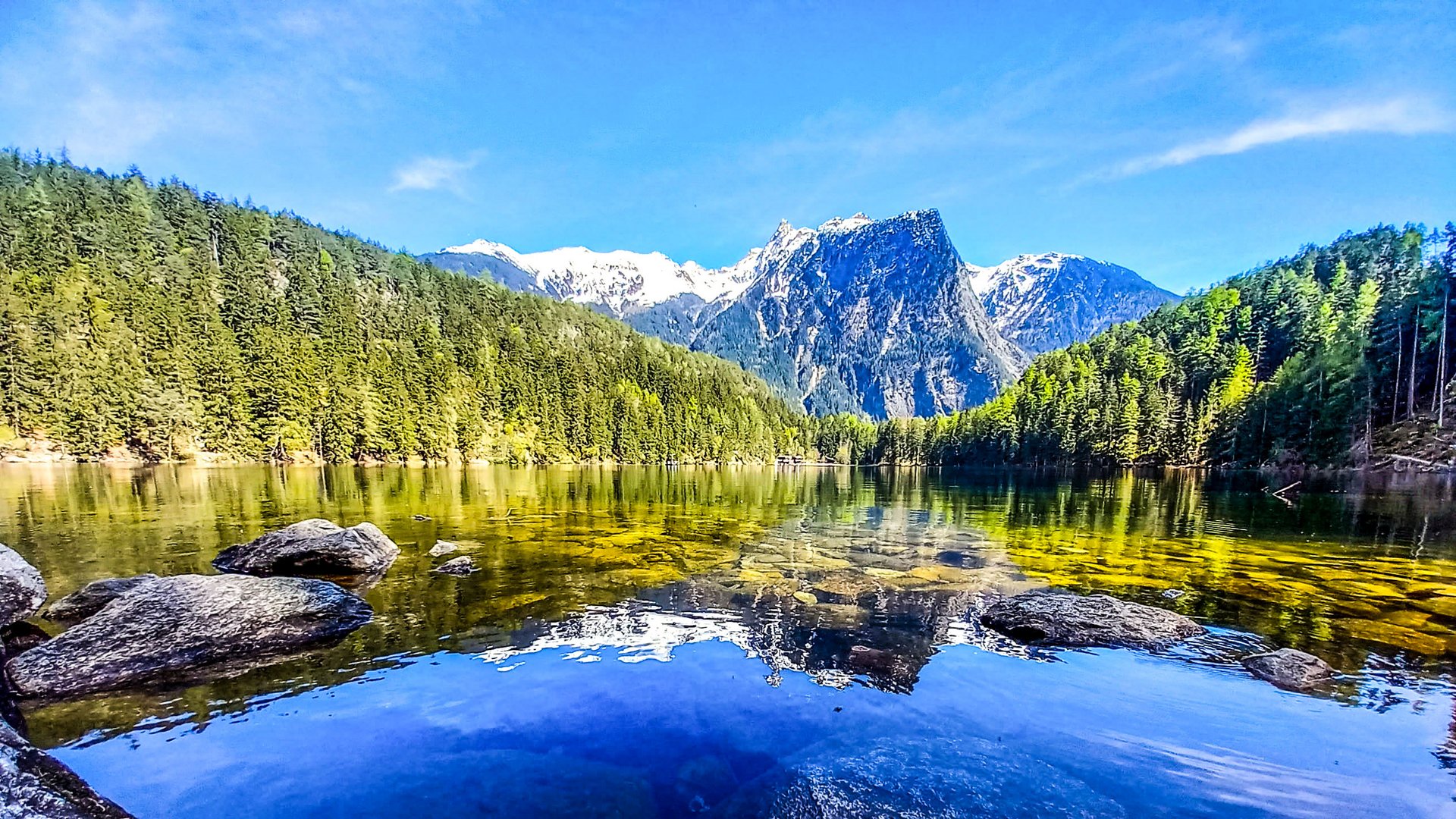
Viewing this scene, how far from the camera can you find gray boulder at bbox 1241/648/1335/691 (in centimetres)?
1062

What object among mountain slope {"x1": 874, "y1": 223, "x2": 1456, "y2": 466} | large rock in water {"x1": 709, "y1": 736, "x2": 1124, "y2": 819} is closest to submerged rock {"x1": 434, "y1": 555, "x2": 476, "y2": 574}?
large rock in water {"x1": 709, "y1": 736, "x2": 1124, "y2": 819}

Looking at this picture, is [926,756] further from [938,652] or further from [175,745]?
[175,745]

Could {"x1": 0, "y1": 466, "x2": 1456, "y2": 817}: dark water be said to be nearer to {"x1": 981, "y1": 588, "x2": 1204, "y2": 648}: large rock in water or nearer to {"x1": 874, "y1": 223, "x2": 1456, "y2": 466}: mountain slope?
{"x1": 981, "y1": 588, "x2": 1204, "y2": 648}: large rock in water

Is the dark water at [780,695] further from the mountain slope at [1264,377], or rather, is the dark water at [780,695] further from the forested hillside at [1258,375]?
the forested hillside at [1258,375]

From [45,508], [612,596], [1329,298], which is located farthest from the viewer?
[1329,298]

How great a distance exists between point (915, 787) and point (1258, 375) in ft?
551

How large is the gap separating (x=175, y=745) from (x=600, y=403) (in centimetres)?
18005

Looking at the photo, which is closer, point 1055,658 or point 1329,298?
point 1055,658

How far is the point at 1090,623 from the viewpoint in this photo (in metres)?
13.6

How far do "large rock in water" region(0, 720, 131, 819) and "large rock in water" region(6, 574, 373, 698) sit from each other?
5.70 m

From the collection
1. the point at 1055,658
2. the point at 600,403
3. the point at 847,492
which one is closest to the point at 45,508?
the point at 1055,658

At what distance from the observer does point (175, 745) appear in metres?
8.20

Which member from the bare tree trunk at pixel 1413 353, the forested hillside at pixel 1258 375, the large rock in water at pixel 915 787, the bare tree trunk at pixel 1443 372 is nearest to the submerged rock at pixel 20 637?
the large rock in water at pixel 915 787

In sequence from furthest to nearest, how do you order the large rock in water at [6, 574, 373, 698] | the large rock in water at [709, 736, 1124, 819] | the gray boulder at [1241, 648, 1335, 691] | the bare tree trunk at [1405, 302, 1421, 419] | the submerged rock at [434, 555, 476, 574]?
the bare tree trunk at [1405, 302, 1421, 419] < the submerged rock at [434, 555, 476, 574] < the gray boulder at [1241, 648, 1335, 691] < the large rock in water at [6, 574, 373, 698] < the large rock in water at [709, 736, 1124, 819]
